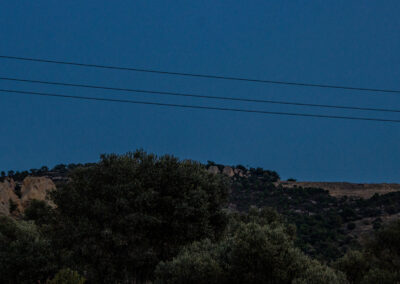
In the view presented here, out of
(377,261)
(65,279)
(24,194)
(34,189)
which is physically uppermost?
(34,189)

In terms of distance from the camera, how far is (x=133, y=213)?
2345cm

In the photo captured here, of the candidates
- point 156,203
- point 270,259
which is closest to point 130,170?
point 156,203

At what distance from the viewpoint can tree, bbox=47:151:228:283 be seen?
23.2 m

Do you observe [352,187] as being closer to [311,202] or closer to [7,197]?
[311,202]

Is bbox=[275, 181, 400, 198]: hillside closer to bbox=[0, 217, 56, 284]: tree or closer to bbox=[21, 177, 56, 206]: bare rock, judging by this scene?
bbox=[21, 177, 56, 206]: bare rock

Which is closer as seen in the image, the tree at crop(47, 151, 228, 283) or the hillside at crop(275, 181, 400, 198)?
the tree at crop(47, 151, 228, 283)

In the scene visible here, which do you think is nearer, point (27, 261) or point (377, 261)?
point (27, 261)

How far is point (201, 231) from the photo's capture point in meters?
24.4

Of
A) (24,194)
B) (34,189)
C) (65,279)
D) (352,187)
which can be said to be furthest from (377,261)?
(24,194)

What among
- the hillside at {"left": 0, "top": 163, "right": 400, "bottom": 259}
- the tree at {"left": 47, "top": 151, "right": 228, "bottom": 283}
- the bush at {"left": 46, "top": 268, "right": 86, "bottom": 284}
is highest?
the hillside at {"left": 0, "top": 163, "right": 400, "bottom": 259}

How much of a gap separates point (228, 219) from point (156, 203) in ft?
16.1

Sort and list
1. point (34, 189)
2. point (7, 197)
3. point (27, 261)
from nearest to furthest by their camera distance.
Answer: point (27, 261), point (7, 197), point (34, 189)

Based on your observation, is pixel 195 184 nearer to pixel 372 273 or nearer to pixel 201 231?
pixel 201 231

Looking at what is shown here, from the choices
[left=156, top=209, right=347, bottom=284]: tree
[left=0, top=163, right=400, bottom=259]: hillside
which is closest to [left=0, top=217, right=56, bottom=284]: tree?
[left=156, top=209, right=347, bottom=284]: tree
